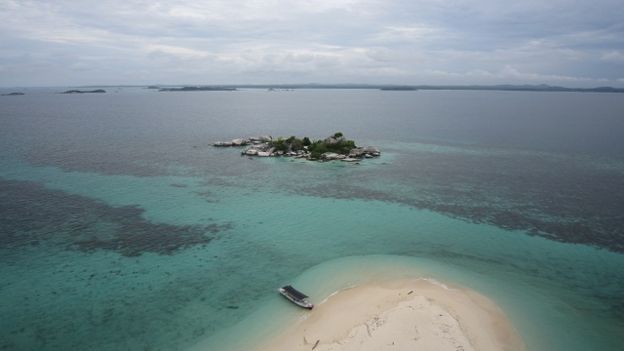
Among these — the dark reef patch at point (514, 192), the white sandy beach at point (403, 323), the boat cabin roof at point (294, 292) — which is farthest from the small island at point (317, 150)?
the white sandy beach at point (403, 323)

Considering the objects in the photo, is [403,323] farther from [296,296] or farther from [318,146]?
[318,146]

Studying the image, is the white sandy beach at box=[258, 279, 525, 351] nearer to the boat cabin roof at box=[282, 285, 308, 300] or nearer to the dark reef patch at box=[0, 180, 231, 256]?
the boat cabin roof at box=[282, 285, 308, 300]

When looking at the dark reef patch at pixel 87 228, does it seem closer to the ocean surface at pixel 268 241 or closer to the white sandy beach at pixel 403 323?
the ocean surface at pixel 268 241

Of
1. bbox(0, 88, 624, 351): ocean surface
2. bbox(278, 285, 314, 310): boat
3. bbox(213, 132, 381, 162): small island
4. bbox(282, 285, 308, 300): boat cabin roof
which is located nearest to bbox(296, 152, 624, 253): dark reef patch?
bbox(0, 88, 624, 351): ocean surface

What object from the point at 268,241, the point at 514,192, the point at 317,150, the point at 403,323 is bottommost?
the point at 268,241

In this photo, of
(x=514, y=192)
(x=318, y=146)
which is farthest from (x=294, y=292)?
(x=318, y=146)

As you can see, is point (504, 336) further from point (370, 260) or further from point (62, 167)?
point (62, 167)
